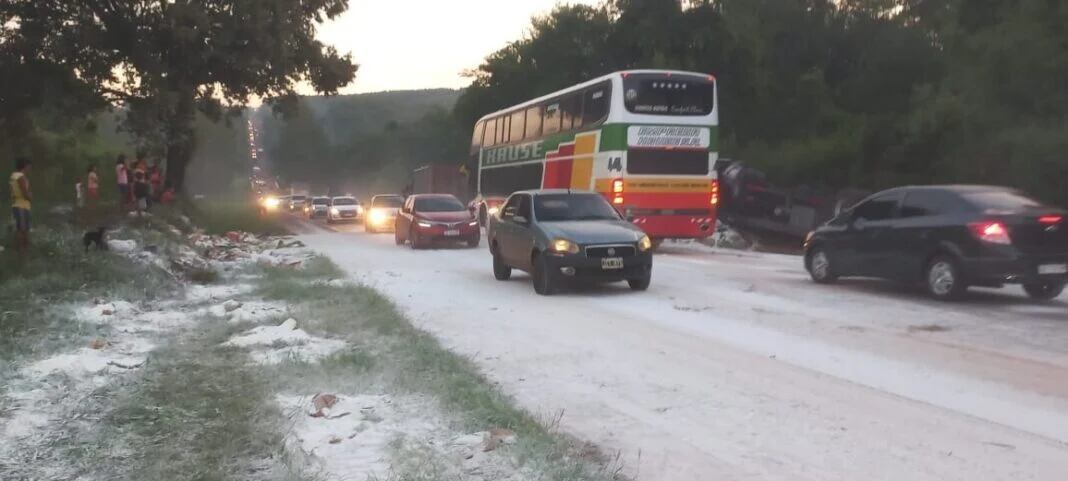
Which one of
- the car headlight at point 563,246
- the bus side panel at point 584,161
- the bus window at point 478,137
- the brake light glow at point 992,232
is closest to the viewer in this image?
the brake light glow at point 992,232

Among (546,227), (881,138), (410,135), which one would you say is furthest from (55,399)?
(410,135)

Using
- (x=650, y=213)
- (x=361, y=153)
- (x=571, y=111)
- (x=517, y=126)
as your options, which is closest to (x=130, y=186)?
Answer: (x=517, y=126)

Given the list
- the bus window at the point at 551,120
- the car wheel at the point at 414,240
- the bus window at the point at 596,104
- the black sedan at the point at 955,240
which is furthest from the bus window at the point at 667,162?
the black sedan at the point at 955,240

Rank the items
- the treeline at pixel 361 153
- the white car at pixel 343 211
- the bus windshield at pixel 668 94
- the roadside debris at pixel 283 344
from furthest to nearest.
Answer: the treeline at pixel 361 153, the white car at pixel 343 211, the bus windshield at pixel 668 94, the roadside debris at pixel 283 344

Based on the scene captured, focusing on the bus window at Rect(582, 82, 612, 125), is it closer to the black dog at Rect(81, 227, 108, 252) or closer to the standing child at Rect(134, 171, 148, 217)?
the black dog at Rect(81, 227, 108, 252)

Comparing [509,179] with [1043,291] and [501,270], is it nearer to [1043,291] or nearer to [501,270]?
[501,270]

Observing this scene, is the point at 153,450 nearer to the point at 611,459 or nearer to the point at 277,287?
the point at 611,459

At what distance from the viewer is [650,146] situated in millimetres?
21188

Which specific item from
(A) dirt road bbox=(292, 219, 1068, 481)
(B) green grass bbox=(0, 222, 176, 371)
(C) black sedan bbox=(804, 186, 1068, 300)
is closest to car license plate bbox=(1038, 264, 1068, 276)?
(C) black sedan bbox=(804, 186, 1068, 300)

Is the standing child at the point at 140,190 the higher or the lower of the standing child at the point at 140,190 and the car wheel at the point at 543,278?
the higher

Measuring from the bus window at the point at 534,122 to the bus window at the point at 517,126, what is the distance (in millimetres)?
628

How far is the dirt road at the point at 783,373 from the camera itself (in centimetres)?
533

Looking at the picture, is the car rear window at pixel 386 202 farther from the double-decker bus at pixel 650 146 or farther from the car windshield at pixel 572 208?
the car windshield at pixel 572 208

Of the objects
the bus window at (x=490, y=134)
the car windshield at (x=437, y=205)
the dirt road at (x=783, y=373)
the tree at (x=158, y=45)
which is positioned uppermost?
the tree at (x=158, y=45)
